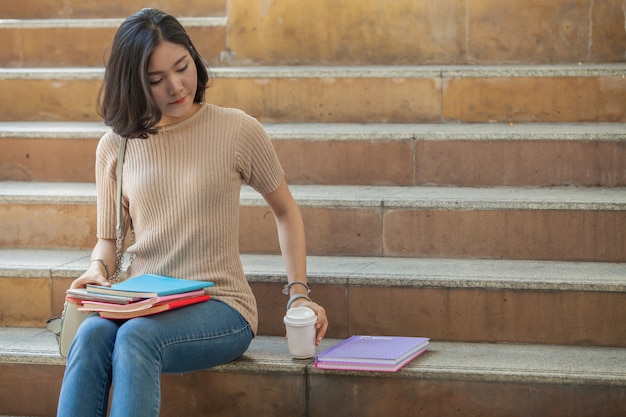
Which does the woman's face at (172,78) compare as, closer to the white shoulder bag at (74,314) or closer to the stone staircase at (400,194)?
the white shoulder bag at (74,314)

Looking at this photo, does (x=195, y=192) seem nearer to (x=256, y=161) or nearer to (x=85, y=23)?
(x=256, y=161)

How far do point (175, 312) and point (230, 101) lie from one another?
1.78m

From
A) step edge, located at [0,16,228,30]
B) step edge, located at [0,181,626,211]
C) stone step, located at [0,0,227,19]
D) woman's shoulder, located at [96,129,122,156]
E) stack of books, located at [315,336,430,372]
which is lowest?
stack of books, located at [315,336,430,372]

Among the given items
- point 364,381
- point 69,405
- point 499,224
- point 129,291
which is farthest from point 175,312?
point 499,224

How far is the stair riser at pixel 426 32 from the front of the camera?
432 centimetres

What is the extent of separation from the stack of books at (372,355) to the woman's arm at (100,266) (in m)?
0.67

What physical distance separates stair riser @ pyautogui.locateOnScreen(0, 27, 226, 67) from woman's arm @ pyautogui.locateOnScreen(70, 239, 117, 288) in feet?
6.51

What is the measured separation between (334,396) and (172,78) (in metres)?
1.06

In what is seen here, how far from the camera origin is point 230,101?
429 centimetres

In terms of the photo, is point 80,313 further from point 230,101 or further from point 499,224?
point 230,101

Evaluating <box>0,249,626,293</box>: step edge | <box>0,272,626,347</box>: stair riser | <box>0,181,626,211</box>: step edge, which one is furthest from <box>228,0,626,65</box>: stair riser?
<box>0,272,626,347</box>: stair riser

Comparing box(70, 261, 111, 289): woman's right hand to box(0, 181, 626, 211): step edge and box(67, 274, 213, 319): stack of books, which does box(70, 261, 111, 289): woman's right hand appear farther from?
box(0, 181, 626, 211): step edge

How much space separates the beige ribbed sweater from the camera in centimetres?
285

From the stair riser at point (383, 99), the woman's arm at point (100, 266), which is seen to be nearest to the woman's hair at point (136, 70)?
the woman's arm at point (100, 266)
